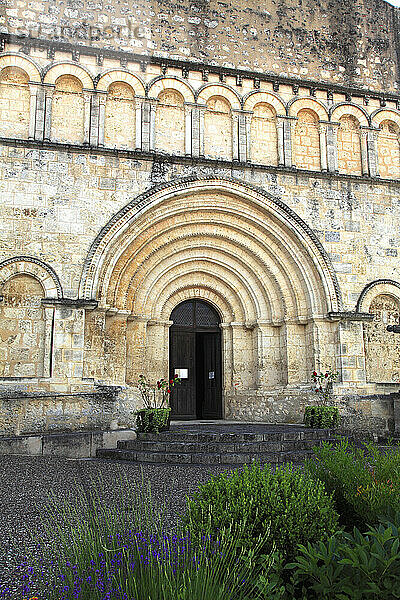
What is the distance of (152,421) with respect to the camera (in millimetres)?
9539

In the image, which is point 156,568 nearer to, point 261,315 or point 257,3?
point 261,315

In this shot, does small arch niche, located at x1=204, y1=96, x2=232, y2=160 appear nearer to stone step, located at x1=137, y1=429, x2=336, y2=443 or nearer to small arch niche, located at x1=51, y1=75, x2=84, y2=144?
small arch niche, located at x1=51, y1=75, x2=84, y2=144

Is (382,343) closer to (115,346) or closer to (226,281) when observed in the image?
(226,281)

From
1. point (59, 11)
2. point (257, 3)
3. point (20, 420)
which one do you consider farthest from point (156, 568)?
point (257, 3)

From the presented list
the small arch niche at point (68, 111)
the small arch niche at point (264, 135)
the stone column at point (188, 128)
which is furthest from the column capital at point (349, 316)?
the small arch niche at point (68, 111)

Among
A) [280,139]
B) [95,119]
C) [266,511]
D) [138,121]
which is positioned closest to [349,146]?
[280,139]

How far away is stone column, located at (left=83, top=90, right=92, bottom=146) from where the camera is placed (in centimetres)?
1159

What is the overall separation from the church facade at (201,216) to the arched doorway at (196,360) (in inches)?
1.9

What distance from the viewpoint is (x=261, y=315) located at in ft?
43.3

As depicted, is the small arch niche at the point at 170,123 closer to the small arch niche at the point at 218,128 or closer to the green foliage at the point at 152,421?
the small arch niche at the point at 218,128

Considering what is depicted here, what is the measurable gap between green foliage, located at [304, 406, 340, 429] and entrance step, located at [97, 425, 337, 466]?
90cm

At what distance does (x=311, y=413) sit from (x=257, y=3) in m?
10.3

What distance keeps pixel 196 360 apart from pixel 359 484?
1015 cm

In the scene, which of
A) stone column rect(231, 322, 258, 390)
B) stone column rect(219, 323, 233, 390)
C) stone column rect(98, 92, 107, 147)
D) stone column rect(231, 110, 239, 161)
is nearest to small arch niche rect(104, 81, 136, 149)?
stone column rect(98, 92, 107, 147)
